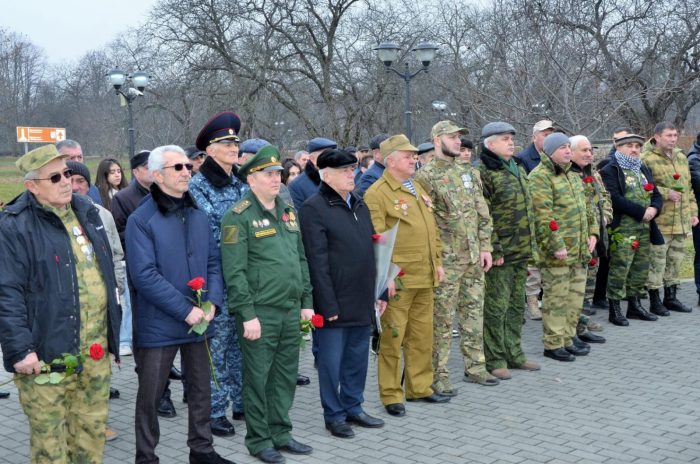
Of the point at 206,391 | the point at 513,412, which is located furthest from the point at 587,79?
the point at 206,391

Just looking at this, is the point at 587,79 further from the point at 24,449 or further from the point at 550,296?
the point at 24,449

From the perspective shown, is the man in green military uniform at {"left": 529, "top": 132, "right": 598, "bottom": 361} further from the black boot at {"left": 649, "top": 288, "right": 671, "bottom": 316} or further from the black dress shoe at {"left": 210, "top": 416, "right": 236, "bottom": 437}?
the black dress shoe at {"left": 210, "top": 416, "right": 236, "bottom": 437}

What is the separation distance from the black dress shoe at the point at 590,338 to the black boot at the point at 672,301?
2120mm

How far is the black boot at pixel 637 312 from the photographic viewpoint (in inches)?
393

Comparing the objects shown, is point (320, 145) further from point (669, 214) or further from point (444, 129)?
point (669, 214)

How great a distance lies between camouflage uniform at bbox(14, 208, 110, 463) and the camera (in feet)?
14.6

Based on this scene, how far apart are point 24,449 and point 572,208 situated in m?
5.27

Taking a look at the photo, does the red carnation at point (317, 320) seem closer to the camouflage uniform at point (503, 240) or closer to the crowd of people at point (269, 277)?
the crowd of people at point (269, 277)

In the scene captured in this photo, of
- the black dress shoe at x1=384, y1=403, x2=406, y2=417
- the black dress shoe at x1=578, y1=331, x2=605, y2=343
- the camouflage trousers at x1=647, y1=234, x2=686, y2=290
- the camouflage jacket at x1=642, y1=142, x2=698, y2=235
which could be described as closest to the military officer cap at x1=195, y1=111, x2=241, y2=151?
the black dress shoe at x1=384, y1=403, x2=406, y2=417

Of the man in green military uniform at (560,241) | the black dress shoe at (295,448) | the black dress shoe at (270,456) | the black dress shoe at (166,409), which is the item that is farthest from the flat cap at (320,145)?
the black dress shoe at (270,456)

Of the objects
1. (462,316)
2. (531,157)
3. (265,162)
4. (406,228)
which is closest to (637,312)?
(531,157)

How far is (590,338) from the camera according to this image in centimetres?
886

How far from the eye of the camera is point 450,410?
6598 millimetres

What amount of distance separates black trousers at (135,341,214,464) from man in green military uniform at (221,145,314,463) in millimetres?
327
